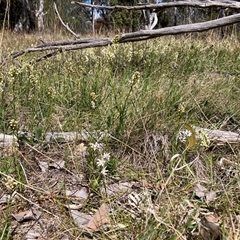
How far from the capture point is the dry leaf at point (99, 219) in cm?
108

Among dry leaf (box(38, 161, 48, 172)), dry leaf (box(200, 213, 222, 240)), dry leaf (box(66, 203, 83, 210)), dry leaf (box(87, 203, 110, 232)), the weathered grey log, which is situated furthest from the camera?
the weathered grey log

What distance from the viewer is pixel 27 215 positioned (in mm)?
1149

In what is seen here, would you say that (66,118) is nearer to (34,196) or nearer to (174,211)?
(34,196)

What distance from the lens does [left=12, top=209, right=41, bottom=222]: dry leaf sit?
1.13m

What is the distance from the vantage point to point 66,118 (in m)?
1.78

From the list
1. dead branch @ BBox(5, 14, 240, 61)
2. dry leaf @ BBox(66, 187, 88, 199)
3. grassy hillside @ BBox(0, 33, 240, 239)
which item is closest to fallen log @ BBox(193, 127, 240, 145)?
grassy hillside @ BBox(0, 33, 240, 239)

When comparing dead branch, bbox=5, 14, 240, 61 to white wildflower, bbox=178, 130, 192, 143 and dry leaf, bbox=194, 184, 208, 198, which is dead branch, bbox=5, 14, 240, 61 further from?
dry leaf, bbox=194, 184, 208, 198

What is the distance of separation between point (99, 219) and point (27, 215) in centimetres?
26

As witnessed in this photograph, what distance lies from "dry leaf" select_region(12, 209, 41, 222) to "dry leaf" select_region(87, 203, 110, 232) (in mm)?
201

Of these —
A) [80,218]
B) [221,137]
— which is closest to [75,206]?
[80,218]

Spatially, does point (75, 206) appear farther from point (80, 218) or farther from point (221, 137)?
point (221, 137)

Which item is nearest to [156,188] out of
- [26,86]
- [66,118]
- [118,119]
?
[118,119]

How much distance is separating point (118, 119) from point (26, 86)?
0.69 meters

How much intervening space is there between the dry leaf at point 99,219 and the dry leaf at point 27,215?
0.20 m
